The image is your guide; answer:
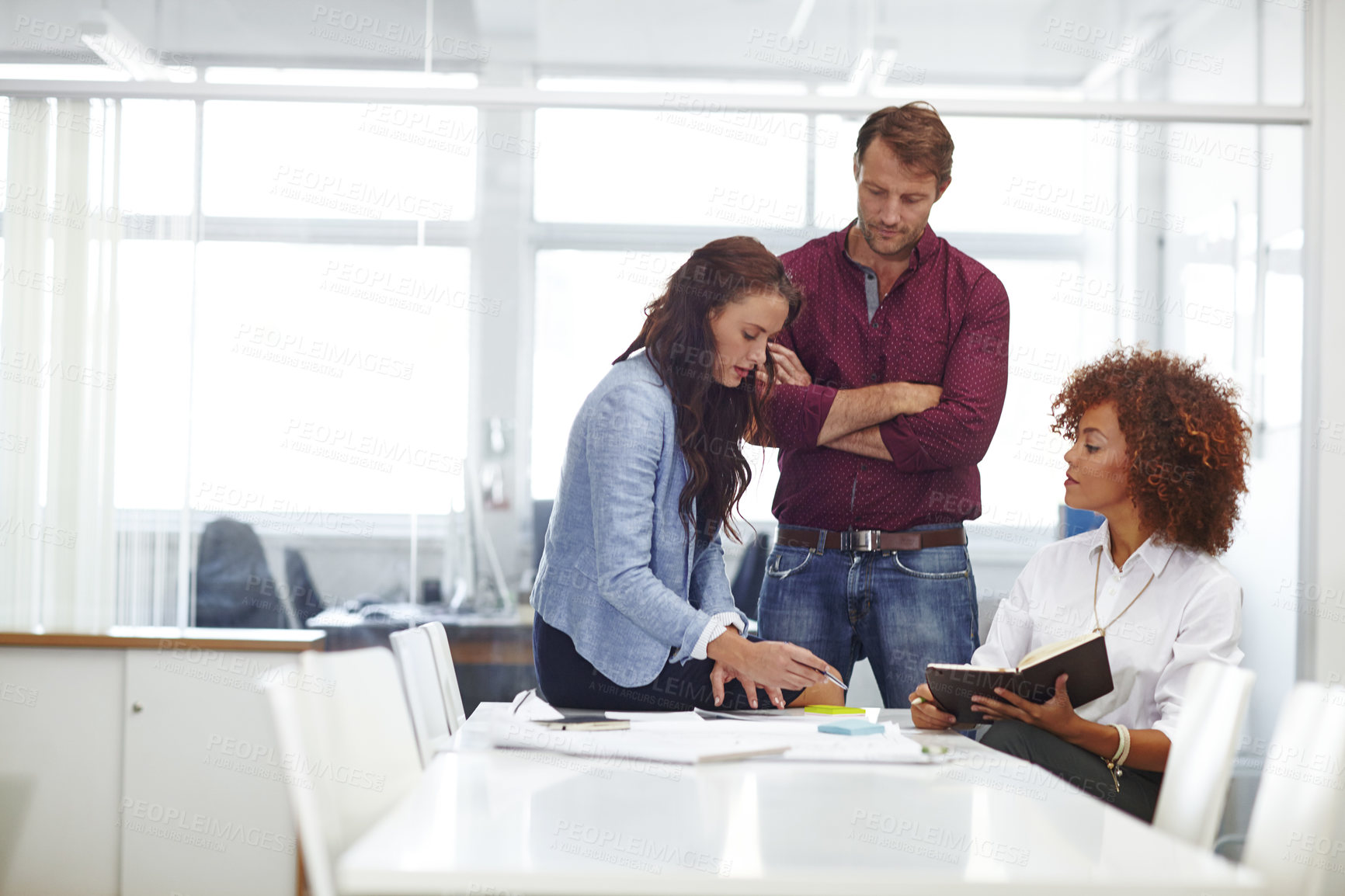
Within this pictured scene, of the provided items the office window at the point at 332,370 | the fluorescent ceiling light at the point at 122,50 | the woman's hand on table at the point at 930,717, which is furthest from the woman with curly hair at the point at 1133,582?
the fluorescent ceiling light at the point at 122,50

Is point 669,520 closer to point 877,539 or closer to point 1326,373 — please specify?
point 877,539

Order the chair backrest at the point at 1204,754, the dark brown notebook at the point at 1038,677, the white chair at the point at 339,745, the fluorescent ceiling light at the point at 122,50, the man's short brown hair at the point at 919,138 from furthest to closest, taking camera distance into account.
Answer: the fluorescent ceiling light at the point at 122,50 < the man's short brown hair at the point at 919,138 < the dark brown notebook at the point at 1038,677 < the chair backrest at the point at 1204,754 < the white chair at the point at 339,745

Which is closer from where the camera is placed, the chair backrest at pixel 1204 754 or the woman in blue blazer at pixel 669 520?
the chair backrest at pixel 1204 754

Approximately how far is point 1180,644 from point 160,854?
2.40 metres

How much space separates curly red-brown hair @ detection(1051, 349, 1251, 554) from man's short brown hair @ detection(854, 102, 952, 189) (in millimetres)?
578

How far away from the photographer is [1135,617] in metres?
1.98

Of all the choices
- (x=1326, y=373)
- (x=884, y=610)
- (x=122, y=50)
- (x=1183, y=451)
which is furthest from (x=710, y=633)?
(x=122, y=50)

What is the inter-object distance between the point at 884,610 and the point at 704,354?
703mm

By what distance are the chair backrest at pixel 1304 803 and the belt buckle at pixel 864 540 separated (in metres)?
1.24

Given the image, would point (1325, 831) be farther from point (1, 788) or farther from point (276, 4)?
point (276, 4)

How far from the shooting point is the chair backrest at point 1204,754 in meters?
1.21

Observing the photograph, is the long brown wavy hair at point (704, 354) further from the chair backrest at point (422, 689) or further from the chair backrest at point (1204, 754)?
the chair backrest at point (1204, 754)

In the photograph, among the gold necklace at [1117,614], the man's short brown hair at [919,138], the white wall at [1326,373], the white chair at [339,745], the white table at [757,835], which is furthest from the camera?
the white wall at [1326,373]

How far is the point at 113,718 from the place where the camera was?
2.97 m
